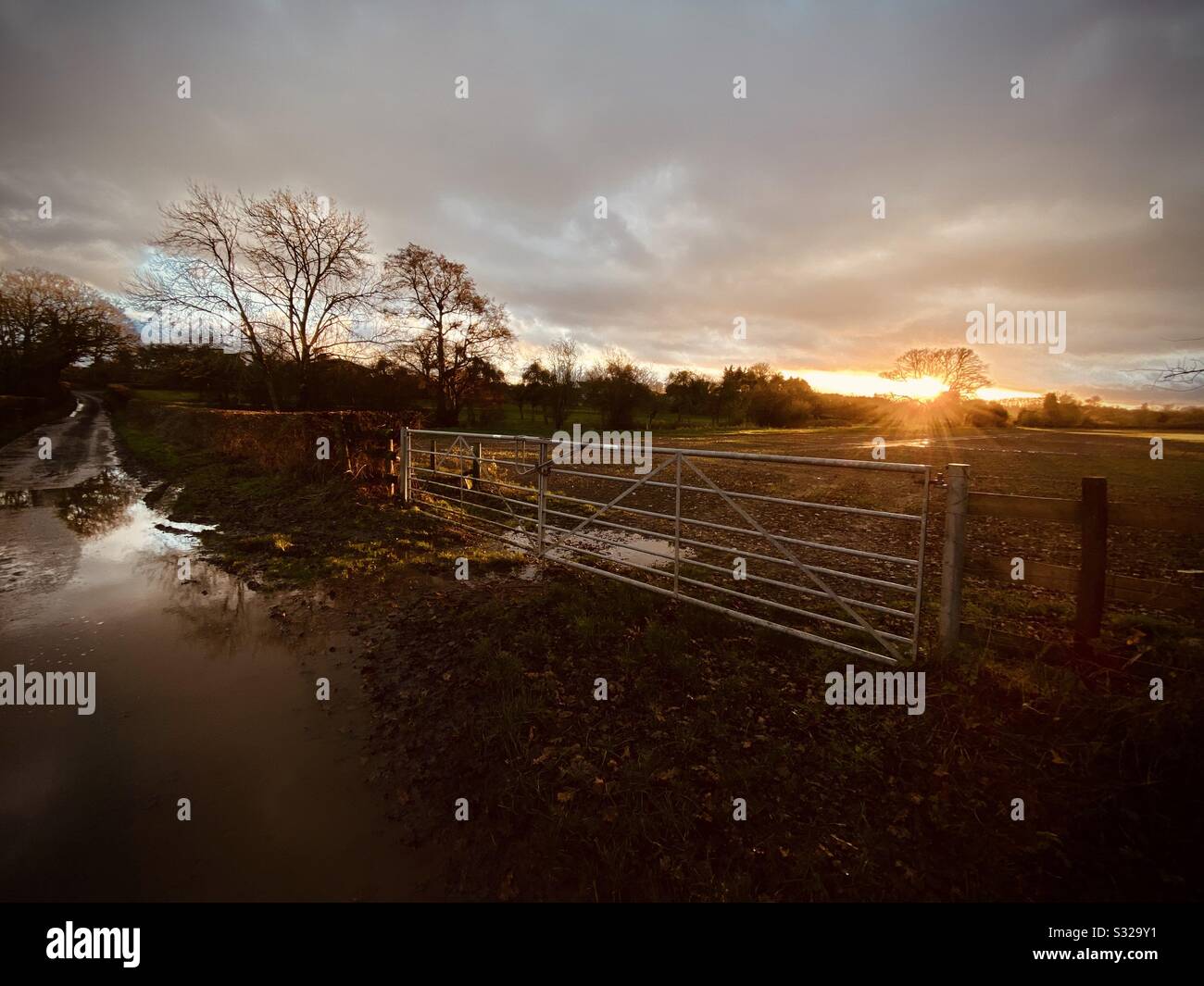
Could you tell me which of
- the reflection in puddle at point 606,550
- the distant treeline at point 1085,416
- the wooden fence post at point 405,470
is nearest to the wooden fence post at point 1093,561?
the reflection in puddle at point 606,550

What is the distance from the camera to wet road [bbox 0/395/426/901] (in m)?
2.75

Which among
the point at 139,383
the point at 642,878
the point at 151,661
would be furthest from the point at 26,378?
the point at 642,878

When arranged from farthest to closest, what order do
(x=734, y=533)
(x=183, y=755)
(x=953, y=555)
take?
(x=734, y=533), (x=953, y=555), (x=183, y=755)

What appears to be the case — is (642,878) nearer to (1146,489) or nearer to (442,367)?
(1146,489)

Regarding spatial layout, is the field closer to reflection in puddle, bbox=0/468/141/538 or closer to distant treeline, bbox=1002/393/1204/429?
reflection in puddle, bbox=0/468/141/538

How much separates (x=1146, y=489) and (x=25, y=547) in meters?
28.0

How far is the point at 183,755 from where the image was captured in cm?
362

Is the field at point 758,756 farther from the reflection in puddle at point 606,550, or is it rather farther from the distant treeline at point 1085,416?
the distant treeline at point 1085,416

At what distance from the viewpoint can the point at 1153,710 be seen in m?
3.33

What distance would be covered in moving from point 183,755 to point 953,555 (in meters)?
6.66

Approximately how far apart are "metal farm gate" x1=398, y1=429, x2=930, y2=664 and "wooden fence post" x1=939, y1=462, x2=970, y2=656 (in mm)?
208

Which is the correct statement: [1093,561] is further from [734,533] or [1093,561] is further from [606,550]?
[734,533]

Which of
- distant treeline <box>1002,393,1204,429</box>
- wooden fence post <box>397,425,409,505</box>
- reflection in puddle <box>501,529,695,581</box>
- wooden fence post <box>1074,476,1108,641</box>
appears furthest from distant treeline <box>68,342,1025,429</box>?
wooden fence post <box>1074,476,1108,641</box>

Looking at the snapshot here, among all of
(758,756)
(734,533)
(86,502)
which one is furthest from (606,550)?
(86,502)
